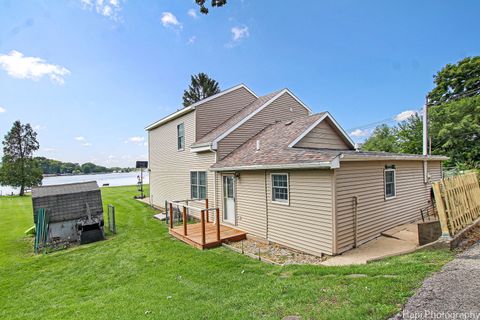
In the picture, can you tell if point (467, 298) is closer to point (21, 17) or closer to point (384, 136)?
point (21, 17)

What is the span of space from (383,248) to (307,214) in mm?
2248

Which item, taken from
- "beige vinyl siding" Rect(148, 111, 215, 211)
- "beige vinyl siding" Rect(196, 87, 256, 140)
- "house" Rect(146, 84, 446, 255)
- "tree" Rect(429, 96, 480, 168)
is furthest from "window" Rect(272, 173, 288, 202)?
"tree" Rect(429, 96, 480, 168)

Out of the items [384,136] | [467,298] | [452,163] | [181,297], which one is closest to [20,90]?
[181,297]

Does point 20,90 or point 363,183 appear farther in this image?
point 20,90

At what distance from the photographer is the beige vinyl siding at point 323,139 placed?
9.87 m

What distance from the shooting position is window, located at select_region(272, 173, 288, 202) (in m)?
7.99

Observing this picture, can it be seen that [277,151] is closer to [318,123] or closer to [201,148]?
[318,123]

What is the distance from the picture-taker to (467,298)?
3195 mm

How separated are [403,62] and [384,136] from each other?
24814 millimetres

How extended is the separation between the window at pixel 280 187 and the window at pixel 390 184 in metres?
3.61

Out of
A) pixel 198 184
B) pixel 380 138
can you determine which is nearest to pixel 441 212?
pixel 198 184

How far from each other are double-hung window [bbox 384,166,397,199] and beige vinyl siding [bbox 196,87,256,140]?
8.22 meters

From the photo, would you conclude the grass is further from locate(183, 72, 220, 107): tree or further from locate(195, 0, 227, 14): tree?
locate(183, 72, 220, 107): tree

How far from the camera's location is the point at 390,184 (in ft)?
29.0
